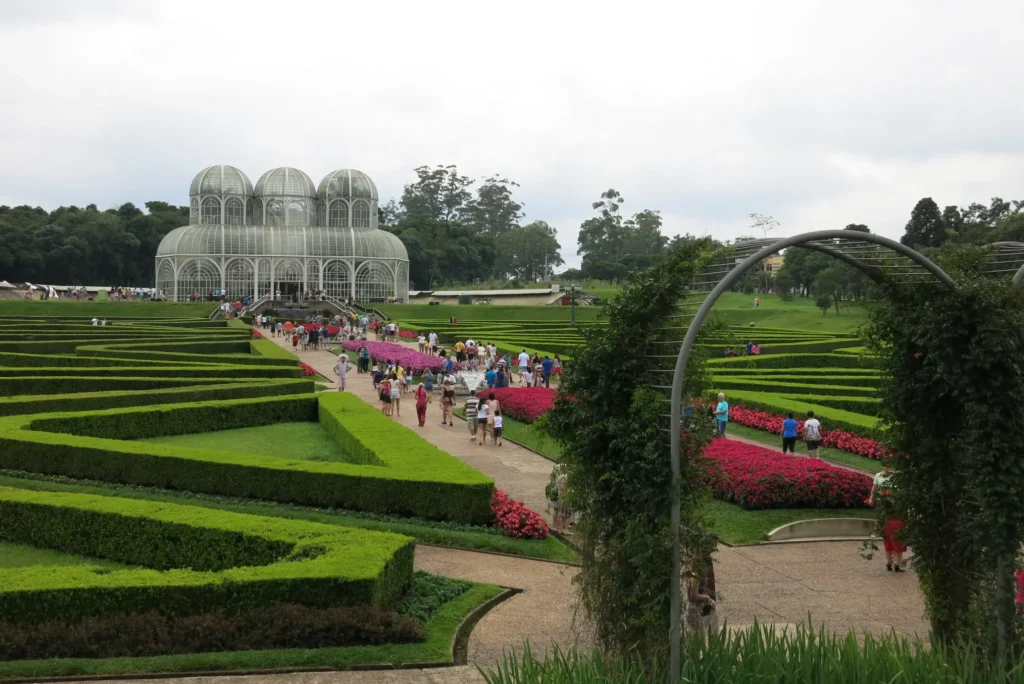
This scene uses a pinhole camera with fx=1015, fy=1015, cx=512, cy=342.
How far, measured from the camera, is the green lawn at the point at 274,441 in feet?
56.2

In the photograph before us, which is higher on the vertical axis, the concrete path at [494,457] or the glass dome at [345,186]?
the glass dome at [345,186]

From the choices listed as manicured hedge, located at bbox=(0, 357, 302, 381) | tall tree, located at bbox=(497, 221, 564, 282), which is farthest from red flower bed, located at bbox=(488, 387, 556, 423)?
tall tree, located at bbox=(497, 221, 564, 282)

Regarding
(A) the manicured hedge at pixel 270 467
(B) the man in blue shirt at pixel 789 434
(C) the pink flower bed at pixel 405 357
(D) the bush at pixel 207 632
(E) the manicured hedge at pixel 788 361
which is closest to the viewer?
(D) the bush at pixel 207 632

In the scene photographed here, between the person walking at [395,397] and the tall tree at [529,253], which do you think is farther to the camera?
the tall tree at [529,253]

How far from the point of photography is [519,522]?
1234cm

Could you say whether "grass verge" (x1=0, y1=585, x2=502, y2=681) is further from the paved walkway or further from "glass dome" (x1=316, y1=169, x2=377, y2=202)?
"glass dome" (x1=316, y1=169, x2=377, y2=202)

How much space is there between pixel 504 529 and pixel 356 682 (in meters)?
4.80

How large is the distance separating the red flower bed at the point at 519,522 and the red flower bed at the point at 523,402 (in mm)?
7921

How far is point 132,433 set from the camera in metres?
17.9

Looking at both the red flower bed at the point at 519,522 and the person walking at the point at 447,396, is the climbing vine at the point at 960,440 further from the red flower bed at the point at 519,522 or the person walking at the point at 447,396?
the person walking at the point at 447,396

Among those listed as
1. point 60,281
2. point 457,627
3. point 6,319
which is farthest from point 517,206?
point 457,627

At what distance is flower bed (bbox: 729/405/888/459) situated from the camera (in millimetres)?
17906

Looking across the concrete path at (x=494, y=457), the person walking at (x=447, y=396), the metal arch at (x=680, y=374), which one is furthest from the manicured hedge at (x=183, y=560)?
the person walking at (x=447, y=396)

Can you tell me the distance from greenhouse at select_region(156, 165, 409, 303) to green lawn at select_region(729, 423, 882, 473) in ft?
149
